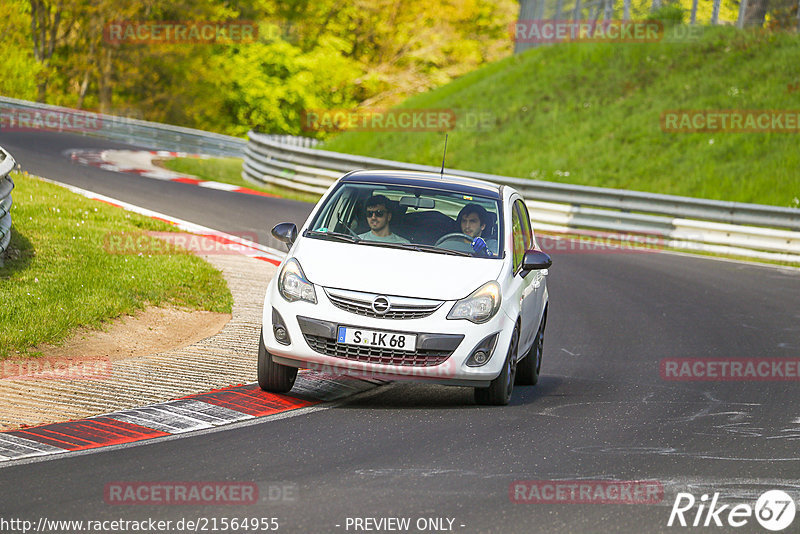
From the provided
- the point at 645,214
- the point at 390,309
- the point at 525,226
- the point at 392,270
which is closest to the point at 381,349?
the point at 390,309

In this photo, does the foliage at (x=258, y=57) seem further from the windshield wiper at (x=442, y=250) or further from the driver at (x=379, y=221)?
the windshield wiper at (x=442, y=250)

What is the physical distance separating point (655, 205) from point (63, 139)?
1785 cm

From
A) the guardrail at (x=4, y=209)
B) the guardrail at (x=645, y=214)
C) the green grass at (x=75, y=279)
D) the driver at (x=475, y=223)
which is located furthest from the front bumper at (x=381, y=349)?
the guardrail at (x=645, y=214)

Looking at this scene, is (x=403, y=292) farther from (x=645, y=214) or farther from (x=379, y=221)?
(x=645, y=214)

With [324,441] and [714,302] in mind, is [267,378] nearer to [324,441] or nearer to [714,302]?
[324,441]

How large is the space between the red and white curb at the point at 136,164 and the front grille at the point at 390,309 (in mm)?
16661

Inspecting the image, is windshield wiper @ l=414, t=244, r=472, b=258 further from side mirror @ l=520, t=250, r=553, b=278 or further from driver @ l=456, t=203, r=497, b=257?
side mirror @ l=520, t=250, r=553, b=278

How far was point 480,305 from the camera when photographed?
26.7 ft

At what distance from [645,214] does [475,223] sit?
1453cm

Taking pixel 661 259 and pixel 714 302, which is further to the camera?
pixel 661 259

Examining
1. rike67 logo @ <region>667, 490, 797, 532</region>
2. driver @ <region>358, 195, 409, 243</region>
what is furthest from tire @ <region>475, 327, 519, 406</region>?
rike67 logo @ <region>667, 490, 797, 532</region>

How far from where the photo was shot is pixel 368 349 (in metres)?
7.91

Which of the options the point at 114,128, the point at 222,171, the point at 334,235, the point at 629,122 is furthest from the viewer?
the point at 114,128

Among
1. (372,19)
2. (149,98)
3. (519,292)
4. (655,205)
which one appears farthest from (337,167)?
(372,19)
